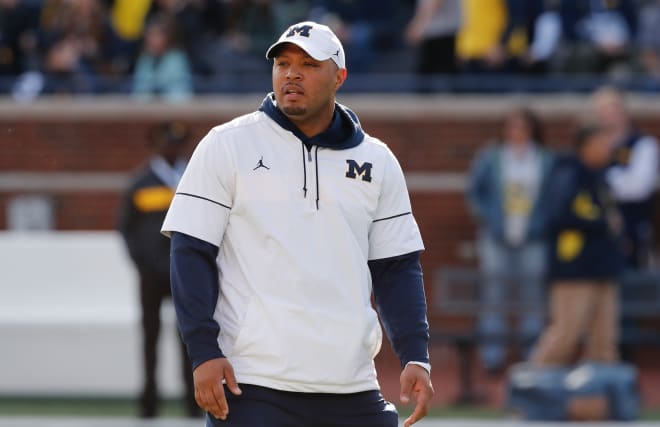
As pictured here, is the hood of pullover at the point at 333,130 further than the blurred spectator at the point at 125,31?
No

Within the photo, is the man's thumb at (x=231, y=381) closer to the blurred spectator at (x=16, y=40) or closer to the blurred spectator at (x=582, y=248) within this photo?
the blurred spectator at (x=582, y=248)

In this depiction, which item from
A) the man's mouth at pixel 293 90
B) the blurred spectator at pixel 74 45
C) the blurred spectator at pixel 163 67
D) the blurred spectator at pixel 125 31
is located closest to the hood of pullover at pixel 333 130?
the man's mouth at pixel 293 90

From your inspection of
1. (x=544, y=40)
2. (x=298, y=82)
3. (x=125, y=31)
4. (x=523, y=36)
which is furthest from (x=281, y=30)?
(x=298, y=82)

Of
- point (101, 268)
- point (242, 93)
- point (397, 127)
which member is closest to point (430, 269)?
point (397, 127)

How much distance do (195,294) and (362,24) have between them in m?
11.4

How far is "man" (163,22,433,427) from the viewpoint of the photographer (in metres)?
4.59

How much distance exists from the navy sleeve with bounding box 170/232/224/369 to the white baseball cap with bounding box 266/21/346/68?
625 millimetres

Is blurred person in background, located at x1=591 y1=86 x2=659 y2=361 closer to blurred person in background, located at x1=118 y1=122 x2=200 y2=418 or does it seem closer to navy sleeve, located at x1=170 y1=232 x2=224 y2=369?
blurred person in background, located at x1=118 y1=122 x2=200 y2=418

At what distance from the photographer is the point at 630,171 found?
1307cm

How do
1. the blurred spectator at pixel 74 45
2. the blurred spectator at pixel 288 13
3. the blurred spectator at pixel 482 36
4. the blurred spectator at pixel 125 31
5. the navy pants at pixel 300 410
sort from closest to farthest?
the navy pants at pixel 300 410 → the blurred spectator at pixel 482 36 → the blurred spectator at pixel 288 13 → the blurred spectator at pixel 74 45 → the blurred spectator at pixel 125 31

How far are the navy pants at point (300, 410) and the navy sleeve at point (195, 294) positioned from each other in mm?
175

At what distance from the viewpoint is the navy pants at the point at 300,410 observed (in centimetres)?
457

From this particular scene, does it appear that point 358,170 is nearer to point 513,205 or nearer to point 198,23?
point 513,205

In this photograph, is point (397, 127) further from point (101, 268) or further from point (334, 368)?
point (334, 368)
